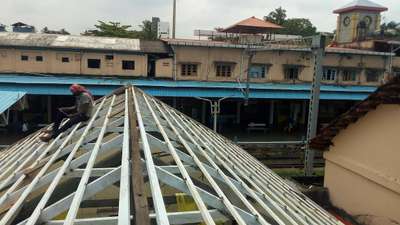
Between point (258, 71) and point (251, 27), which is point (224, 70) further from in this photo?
point (251, 27)

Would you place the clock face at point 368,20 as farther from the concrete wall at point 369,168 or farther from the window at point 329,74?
the concrete wall at point 369,168

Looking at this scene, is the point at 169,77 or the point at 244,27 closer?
→ the point at 169,77

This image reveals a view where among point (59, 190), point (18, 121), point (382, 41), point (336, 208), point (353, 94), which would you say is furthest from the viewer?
point (382, 41)

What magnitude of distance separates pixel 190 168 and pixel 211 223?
204cm

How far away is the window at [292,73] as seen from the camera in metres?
28.1

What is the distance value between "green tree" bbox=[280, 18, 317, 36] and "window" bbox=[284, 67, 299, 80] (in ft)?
93.1

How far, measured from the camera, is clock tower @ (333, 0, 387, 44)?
3500cm

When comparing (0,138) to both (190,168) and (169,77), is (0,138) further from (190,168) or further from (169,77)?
(190,168)

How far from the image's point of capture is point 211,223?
2.93 meters

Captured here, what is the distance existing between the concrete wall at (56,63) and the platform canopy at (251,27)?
10819 mm

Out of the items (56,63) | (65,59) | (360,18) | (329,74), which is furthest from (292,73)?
(56,63)

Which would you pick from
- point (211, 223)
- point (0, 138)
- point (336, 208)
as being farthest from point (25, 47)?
point (211, 223)

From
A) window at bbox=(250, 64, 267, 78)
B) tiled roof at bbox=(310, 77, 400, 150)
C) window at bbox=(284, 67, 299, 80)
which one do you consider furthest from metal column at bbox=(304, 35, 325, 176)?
window at bbox=(284, 67, 299, 80)

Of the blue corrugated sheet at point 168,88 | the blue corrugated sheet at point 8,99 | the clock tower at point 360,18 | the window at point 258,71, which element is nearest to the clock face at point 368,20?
the clock tower at point 360,18
